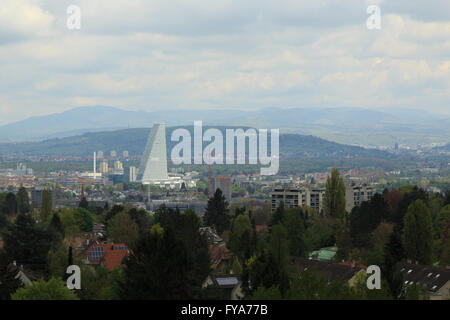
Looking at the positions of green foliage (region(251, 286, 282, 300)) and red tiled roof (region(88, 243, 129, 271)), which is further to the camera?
red tiled roof (region(88, 243, 129, 271))

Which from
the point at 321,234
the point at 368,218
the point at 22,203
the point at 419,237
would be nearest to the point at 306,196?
the point at 22,203

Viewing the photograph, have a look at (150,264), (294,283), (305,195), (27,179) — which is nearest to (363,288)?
(294,283)

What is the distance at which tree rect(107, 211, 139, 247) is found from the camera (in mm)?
48969

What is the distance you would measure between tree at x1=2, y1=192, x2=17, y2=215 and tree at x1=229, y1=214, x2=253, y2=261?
1305 inches

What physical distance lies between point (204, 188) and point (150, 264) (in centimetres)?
14020

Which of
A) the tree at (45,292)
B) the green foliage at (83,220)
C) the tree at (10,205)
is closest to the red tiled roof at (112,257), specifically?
the tree at (45,292)

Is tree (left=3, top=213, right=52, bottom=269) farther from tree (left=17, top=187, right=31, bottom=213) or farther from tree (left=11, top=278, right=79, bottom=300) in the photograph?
tree (left=17, top=187, right=31, bottom=213)

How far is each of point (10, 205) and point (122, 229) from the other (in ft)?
104

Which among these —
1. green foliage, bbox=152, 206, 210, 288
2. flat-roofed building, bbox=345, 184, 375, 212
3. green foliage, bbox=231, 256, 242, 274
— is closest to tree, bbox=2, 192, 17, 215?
green foliage, bbox=152, 206, 210, 288

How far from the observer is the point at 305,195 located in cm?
9194

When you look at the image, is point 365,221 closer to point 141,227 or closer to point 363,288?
point 141,227

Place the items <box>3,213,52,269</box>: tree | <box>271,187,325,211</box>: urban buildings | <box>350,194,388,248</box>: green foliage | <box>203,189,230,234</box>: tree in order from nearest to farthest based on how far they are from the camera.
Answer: <box>3,213,52,269</box>: tree, <box>350,194,388,248</box>: green foliage, <box>203,189,230,234</box>: tree, <box>271,187,325,211</box>: urban buildings

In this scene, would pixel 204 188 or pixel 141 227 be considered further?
pixel 204 188

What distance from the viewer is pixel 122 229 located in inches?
1989
